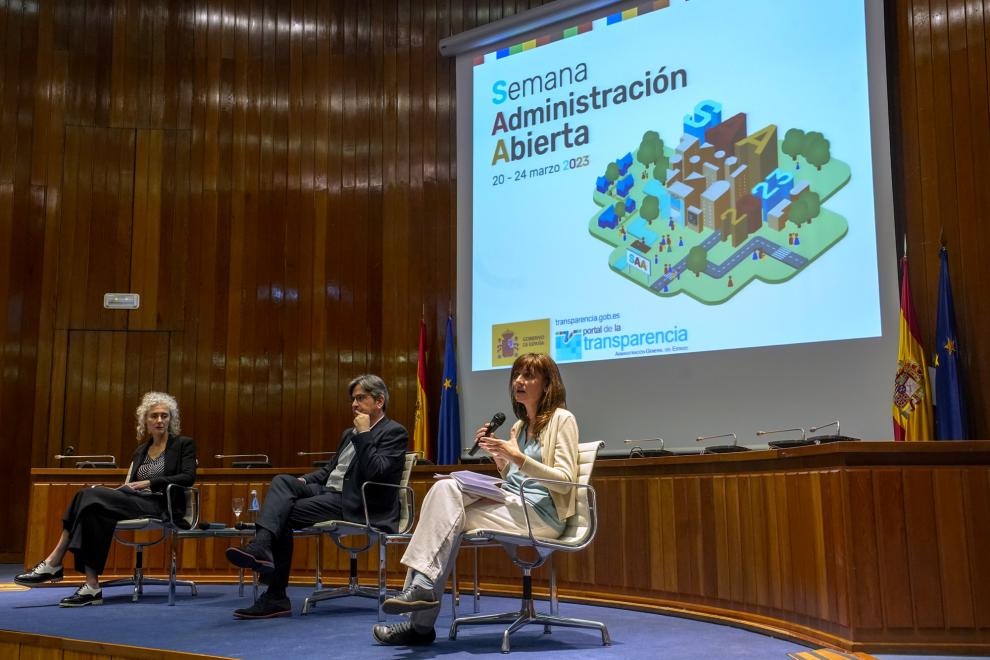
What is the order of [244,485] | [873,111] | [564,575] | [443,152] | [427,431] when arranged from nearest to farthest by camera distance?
1. [564,575]
2. [873,111]
3. [244,485]
4. [427,431]
5. [443,152]

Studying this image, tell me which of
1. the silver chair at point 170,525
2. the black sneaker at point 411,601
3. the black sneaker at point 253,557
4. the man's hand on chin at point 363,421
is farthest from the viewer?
the silver chair at point 170,525

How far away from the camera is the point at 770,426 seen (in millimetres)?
5789

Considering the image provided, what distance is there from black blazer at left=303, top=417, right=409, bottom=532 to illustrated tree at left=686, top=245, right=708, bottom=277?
256 cm

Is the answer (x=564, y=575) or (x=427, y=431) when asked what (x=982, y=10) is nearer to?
(x=564, y=575)

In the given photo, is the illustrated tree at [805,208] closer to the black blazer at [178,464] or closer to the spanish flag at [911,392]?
the spanish flag at [911,392]

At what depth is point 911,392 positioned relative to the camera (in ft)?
17.4

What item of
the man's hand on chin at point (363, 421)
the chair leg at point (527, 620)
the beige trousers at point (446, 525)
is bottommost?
the chair leg at point (527, 620)

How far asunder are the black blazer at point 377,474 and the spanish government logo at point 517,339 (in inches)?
96.7

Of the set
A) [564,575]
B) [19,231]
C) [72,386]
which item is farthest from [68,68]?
[564,575]

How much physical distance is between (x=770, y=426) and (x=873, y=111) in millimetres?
1943

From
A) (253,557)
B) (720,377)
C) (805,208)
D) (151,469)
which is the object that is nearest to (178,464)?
(151,469)

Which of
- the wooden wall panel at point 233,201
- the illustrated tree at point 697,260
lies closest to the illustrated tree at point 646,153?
the illustrated tree at point 697,260

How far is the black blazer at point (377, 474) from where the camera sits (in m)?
4.28

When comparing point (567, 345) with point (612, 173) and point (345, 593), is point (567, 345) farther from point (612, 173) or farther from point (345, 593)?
point (345, 593)
